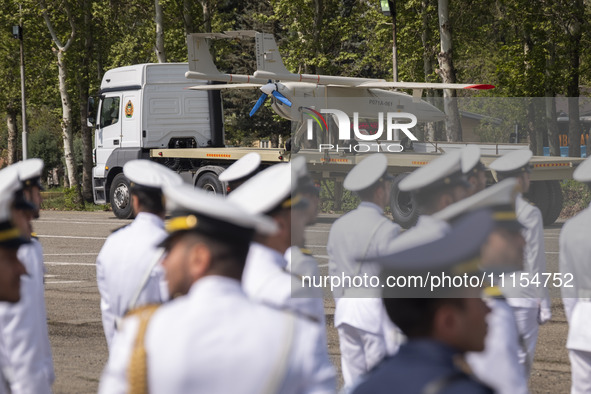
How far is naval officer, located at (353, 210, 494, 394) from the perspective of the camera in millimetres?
2244

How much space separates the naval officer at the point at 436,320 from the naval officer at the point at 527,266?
3182mm

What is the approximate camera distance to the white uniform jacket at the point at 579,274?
479cm

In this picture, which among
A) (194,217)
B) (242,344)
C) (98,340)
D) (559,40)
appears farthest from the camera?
(559,40)

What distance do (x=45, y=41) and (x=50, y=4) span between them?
182 inches

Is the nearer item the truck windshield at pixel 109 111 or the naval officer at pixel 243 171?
the naval officer at pixel 243 171

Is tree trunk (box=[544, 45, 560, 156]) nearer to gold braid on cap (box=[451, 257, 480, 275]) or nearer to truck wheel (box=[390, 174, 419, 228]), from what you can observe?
truck wheel (box=[390, 174, 419, 228])

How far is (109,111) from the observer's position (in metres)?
23.3

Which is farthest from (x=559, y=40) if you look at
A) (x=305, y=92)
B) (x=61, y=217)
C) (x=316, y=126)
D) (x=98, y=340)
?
(x=98, y=340)

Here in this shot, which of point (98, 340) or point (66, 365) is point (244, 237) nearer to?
point (66, 365)

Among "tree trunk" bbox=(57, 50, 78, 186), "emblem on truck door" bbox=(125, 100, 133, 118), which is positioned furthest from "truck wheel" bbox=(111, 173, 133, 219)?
"tree trunk" bbox=(57, 50, 78, 186)

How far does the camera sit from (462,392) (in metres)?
2.21

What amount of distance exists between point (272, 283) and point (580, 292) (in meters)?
2.15

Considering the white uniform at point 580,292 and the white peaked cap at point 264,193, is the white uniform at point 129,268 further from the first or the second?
the white uniform at point 580,292

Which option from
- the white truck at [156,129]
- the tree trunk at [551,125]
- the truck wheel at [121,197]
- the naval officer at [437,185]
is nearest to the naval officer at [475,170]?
the naval officer at [437,185]
